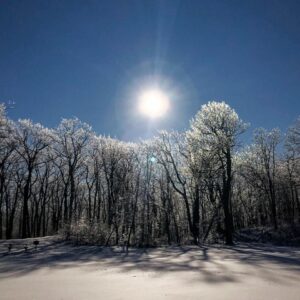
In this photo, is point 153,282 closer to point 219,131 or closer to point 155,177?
point 219,131

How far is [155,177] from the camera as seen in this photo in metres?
48.4

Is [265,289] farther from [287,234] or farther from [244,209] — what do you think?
[244,209]

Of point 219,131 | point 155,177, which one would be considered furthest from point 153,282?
point 155,177

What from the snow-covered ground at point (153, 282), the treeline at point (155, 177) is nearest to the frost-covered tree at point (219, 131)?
the treeline at point (155, 177)

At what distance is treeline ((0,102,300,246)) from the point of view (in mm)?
33781

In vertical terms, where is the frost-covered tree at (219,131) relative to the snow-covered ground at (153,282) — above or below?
above

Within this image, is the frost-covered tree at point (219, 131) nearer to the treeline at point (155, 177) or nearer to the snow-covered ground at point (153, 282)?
the treeline at point (155, 177)

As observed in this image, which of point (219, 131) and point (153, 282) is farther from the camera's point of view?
point (219, 131)

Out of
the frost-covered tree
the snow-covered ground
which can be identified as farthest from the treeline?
the snow-covered ground

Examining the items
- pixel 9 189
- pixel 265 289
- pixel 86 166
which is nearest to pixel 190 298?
pixel 265 289

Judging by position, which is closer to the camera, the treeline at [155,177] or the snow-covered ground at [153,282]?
the snow-covered ground at [153,282]

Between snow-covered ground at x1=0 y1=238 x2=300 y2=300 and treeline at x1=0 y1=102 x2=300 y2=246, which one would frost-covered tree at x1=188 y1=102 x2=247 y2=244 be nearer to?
treeline at x1=0 y1=102 x2=300 y2=246

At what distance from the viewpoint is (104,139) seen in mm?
50688

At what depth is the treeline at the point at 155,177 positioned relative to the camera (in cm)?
3378
